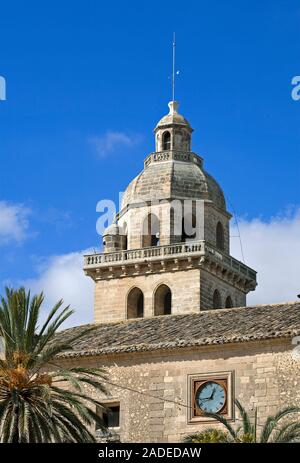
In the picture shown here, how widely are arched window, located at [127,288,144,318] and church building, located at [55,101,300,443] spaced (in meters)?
0.07

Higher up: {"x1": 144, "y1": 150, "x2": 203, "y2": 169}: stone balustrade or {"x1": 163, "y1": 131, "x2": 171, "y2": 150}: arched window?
{"x1": 163, "y1": 131, "x2": 171, "y2": 150}: arched window

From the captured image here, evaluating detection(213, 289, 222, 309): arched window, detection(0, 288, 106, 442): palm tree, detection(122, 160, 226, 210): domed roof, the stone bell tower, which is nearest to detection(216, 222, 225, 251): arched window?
the stone bell tower

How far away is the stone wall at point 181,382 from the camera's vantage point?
4056cm

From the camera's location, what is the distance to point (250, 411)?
40438 millimetres

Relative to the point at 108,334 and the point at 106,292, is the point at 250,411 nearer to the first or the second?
the point at 108,334

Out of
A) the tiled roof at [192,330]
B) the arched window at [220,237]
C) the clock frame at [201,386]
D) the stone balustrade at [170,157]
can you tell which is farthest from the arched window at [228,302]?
the clock frame at [201,386]

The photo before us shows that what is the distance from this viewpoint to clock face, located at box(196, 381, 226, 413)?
1626 inches

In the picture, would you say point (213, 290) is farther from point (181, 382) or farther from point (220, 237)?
point (181, 382)

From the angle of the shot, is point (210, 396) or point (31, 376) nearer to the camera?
point (31, 376)

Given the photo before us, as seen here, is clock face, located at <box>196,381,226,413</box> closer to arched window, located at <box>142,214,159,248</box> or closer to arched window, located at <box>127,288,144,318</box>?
arched window, located at <box>127,288,144,318</box>

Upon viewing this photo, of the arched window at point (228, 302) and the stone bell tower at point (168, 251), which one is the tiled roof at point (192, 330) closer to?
the stone bell tower at point (168, 251)

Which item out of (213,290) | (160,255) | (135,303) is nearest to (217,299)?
(213,290)

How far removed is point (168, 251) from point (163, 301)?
2.73 metres

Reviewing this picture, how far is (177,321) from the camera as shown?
155 feet
